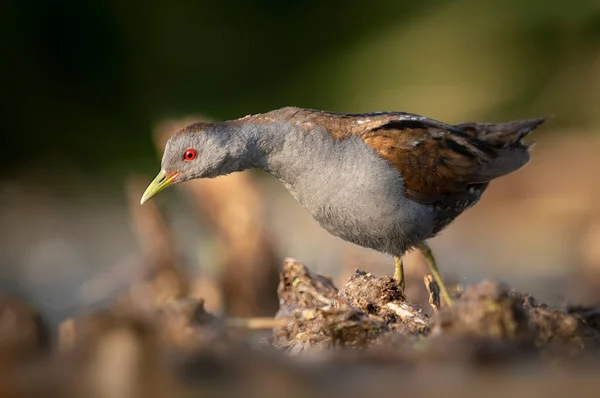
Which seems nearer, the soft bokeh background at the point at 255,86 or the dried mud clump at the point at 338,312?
the dried mud clump at the point at 338,312

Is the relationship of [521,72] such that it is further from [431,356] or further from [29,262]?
[431,356]

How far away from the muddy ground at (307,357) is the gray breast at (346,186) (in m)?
1.17

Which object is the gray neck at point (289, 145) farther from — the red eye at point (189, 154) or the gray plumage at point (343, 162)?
the red eye at point (189, 154)

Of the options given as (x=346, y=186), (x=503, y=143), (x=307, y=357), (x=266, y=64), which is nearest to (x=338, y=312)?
(x=307, y=357)

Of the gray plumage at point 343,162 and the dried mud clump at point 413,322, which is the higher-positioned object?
the gray plumage at point 343,162

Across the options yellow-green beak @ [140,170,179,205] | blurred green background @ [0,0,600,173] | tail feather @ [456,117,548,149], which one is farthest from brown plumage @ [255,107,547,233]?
blurred green background @ [0,0,600,173]

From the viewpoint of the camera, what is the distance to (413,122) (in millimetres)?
4059

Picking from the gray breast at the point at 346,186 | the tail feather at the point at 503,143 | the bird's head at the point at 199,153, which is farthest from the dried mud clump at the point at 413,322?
the tail feather at the point at 503,143

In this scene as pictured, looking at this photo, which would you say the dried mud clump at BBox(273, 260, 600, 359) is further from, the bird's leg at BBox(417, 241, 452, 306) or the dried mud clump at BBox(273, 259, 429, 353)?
the bird's leg at BBox(417, 241, 452, 306)

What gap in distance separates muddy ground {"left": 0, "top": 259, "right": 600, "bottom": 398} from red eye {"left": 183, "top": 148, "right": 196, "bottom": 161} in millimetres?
1275

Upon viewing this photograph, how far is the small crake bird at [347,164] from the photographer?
373cm

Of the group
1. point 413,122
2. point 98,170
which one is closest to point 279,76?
point 98,170

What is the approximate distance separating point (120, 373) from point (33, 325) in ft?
1.83

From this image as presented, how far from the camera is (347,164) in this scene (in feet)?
12.3
